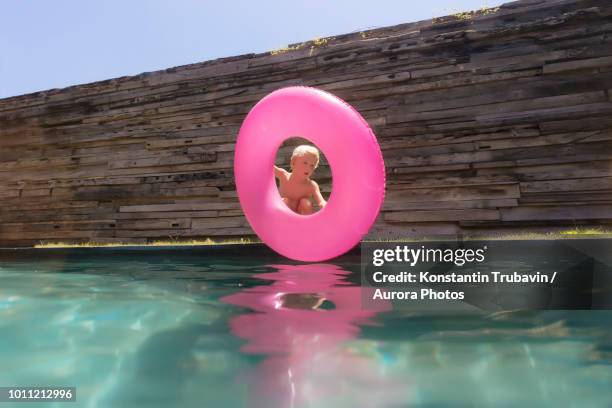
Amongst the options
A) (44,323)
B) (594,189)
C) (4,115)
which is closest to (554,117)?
(594,189)

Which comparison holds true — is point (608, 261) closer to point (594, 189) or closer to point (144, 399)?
point (594, 189)

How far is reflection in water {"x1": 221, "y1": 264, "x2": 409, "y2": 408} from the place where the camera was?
0.82 m

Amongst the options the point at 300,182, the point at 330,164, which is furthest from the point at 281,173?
the point at 330,164

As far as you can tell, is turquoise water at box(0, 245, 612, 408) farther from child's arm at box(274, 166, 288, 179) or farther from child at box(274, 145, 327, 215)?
child's arm at box(274, 166, 288, 179)

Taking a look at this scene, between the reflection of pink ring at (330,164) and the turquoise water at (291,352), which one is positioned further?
the reflection of pink ring at (330,164)

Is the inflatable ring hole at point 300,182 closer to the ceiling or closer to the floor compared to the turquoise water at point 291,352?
closer to the ceiling

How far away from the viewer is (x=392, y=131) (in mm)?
4621

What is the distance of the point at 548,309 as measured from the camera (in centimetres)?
153

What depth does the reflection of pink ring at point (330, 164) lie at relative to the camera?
2.41 metres

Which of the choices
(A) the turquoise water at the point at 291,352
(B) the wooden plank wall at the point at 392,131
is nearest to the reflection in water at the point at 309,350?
(A) the turquoise water at the point at 291,352

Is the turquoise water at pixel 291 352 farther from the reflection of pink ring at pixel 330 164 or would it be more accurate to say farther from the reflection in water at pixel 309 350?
the reflection of pink ring at pixel 330 164

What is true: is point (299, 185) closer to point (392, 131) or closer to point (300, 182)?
point (300, 182)

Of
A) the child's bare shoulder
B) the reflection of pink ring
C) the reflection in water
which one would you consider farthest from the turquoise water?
the child's bare shoulder

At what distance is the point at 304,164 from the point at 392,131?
1830 mm
